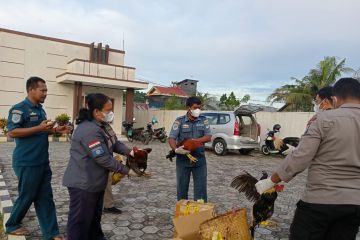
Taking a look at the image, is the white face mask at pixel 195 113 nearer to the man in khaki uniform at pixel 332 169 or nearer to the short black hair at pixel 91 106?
the short black hair at pixel 91 106

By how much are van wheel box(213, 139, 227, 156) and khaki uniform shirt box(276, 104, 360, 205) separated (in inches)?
379

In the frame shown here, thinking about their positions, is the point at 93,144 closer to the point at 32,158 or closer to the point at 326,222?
the point at 32,158

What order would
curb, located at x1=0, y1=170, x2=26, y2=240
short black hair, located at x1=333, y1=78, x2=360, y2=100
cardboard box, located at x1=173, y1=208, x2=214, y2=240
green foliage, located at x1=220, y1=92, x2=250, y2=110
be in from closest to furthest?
short black hair, located at x1=333, y1=78, x2=360, y2=100 < cardboard box, located at x1=173, y1=208, x2=214, y2=240 < curb, located at x1=0, y1=170, x2=26, y2=240 < green foliage, located at x1=220, y1=92, x2=250, y2=110

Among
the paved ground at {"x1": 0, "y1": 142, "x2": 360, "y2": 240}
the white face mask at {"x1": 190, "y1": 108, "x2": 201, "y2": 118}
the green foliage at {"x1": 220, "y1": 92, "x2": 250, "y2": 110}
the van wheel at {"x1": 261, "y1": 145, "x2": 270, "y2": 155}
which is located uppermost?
the green foliage at {"x1": 220, "y1": 92, "x2": 250, "y2": 110}

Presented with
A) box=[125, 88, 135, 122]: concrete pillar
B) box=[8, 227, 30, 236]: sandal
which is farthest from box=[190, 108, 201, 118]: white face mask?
box=[125, 88, 135, 122]: concrete pillar

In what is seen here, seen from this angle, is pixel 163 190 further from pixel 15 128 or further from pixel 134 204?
pixel 15 128

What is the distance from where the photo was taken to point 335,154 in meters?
2.28

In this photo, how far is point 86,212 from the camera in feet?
9.93

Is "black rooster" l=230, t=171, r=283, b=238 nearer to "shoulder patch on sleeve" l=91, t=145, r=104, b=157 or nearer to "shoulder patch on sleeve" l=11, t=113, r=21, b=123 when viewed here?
"shoulder patch on sleeve" l=91, t=145, r=104, b=157

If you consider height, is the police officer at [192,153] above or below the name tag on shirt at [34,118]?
below

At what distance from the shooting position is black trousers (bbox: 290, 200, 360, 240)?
2.29 metres

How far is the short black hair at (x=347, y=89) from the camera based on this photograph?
239 centimetres

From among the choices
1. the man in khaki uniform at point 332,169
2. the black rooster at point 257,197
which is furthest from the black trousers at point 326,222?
the black rooster at point 257,197

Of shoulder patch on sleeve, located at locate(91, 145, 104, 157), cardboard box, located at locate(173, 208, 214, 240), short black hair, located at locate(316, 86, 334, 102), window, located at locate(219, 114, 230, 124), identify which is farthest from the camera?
window, located at locate(219, 114, 230, 124)
